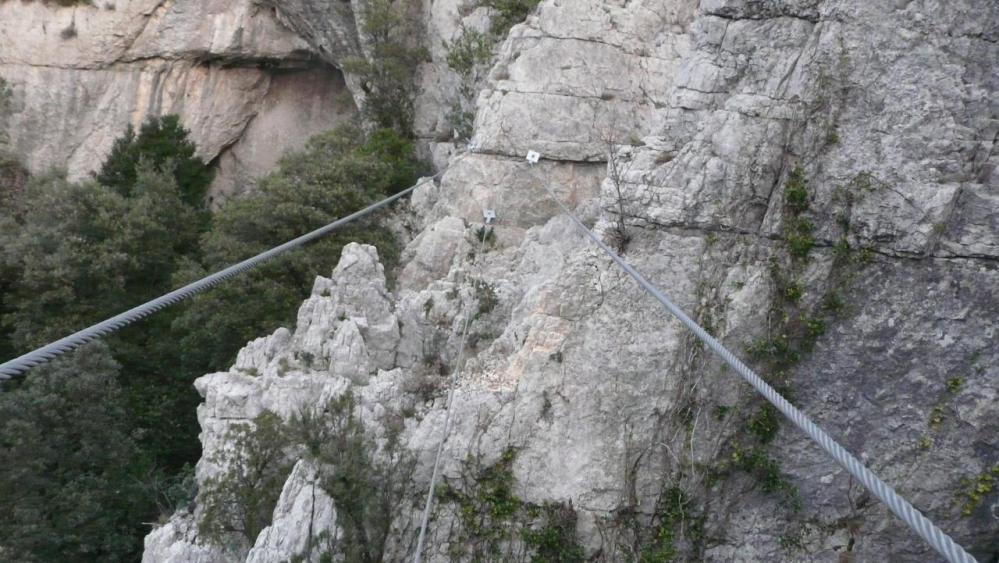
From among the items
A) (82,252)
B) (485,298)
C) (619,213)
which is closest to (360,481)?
(485,298)

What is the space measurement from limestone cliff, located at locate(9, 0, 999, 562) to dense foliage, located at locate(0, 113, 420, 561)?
206 inches

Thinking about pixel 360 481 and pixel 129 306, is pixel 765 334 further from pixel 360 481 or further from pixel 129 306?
pixel 129 306

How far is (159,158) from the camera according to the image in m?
24.5

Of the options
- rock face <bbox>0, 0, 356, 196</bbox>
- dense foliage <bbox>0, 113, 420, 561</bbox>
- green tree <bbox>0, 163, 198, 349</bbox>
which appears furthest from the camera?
rock face <bbox>0, 0, 356, 196</bbox>

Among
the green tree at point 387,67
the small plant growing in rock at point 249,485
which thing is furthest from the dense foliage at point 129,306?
the small plant growing in rock at point 249,485

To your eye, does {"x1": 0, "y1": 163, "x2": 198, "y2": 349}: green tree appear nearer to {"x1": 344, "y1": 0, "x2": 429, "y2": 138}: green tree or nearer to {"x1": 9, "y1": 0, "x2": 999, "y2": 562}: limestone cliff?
{"x1": 344, "y1": 0, "x2": 429, "y2": 138}: green tree

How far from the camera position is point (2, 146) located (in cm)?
2373

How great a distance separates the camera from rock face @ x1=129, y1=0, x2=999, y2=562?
7.94 m

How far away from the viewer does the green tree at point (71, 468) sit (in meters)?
14.1

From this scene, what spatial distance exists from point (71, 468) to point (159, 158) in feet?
40.2

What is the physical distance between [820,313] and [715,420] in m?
1.69

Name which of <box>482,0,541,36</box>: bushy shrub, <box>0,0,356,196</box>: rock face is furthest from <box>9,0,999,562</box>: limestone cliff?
<box>0,0,356,196</box>: rock face

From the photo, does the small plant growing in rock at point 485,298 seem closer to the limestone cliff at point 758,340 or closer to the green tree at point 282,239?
the limestone cliff at point 758,340

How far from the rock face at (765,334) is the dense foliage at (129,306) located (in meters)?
5.39
